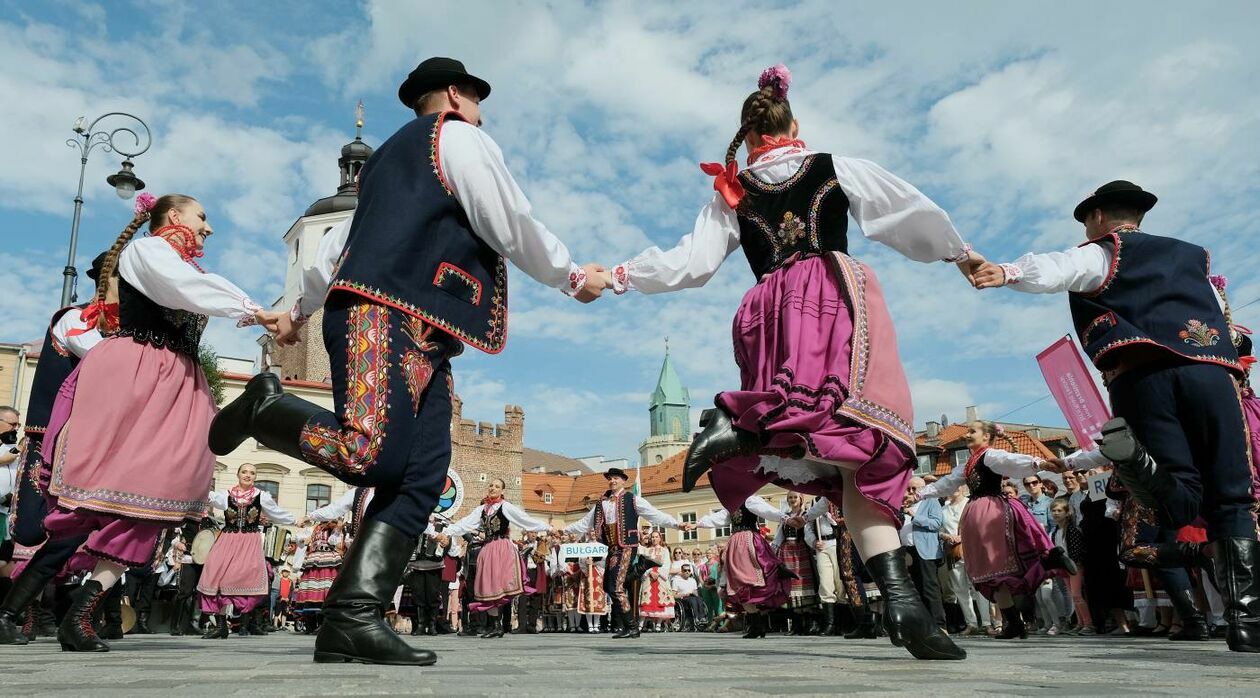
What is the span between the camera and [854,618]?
10117 millimetres

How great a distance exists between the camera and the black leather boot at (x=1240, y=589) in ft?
13.1

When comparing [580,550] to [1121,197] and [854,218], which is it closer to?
[1121,197]

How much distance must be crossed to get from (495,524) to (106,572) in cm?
800

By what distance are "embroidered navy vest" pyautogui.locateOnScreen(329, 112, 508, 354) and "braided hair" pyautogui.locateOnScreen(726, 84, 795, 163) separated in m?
1.61

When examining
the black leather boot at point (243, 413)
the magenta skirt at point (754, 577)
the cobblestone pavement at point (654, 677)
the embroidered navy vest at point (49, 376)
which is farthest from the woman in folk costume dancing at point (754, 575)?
the black leather boot at point (243, 413)

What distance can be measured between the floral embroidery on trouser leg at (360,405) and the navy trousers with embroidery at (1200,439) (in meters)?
3.34

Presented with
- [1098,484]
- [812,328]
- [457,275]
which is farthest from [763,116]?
[1098,484]

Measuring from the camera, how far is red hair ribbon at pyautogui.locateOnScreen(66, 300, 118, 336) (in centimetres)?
498

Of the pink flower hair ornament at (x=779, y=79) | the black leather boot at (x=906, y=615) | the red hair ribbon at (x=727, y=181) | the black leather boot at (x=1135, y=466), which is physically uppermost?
the pink flower hair ornament at (x=779, y=79)

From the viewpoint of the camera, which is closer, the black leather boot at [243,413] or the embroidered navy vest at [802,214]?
the black leather boot at [243,413]

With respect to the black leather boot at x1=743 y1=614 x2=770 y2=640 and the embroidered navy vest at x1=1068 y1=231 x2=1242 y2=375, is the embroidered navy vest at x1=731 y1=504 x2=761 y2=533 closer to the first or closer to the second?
the black leather boot at x1=743 y1=614 x2=770 y2=640

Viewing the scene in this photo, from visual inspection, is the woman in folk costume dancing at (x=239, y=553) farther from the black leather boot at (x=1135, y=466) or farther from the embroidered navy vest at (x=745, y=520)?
the black leather boot at (x=1135, y=466)

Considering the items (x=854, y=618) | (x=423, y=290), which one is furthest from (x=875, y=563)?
(x=854, y=618)

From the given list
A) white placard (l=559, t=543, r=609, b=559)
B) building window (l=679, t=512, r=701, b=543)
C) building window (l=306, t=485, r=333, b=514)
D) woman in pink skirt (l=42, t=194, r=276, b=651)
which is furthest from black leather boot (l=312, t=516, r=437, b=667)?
building window (l=679, t=512, r=701, b=543)
